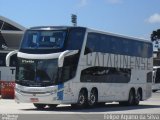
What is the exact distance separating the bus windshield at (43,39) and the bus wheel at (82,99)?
8.95 feet

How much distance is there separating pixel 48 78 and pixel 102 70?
3918mm

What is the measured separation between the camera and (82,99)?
84.9 ft

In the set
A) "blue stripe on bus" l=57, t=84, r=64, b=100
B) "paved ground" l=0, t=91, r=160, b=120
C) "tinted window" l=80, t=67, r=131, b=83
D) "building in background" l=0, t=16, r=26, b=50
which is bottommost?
"paved ground" l=0, t=91, r=160, b=120

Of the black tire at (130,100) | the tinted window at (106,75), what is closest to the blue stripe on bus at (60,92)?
the tinted window at (106,75)

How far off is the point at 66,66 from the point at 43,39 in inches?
65.1

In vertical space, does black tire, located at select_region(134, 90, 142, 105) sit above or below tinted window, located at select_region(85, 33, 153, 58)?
below

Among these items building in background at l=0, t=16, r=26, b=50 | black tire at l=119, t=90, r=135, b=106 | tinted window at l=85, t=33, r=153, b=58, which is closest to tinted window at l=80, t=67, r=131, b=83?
tinted window at l=85, t=33, r=153, b=58

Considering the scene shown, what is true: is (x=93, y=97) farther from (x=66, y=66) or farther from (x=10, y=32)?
(x=10, y=32)

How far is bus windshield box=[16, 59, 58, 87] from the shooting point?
2449 cm

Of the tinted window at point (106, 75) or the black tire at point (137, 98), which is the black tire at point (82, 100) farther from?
the black tire at point (137, 98)

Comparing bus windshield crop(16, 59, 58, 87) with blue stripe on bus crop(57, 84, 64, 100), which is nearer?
blue stripe on bus crop(57, 84, 64, 100)

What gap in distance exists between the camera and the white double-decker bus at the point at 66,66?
80.1 feet

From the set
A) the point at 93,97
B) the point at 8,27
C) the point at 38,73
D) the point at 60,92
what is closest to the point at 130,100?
the point at 93,97

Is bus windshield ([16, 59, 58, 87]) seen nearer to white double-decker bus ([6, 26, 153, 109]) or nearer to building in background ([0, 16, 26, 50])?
A: white double-decker bus ([6, 26, 153, 109])
